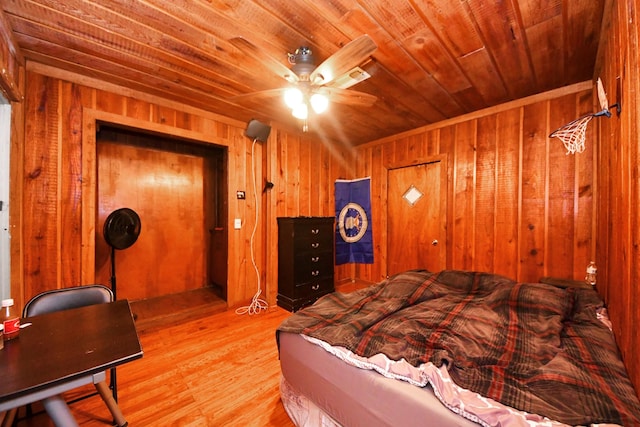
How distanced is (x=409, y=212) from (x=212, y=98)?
299 cm

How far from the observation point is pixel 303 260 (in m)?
3.32

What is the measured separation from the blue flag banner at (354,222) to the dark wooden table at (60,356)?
3.29 m

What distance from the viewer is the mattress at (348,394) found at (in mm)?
948

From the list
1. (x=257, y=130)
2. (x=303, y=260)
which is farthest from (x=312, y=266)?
(x=257, y=130)

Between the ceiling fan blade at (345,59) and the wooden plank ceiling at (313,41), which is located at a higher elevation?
the wooden plank ceiling at (313,41)

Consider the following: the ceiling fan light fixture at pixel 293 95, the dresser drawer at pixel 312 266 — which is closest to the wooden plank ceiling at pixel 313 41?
the ceiling fan light fixture at pixel 293 95

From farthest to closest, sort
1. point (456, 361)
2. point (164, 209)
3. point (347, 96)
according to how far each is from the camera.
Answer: point (164, 209)
point (347, 96)
point (456, 361)

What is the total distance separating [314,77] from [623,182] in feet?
6.03

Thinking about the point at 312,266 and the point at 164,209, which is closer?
the point at 312,266

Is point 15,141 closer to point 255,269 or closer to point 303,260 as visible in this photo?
point 255,269

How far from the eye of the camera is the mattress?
0.95 metres

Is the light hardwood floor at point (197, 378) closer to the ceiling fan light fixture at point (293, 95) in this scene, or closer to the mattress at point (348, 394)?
the mattress at point (348, 394)

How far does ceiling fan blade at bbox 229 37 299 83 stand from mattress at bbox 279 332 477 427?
67.6 inches

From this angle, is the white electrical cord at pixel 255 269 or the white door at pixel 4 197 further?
the white electrical cord at pixel 255 269
